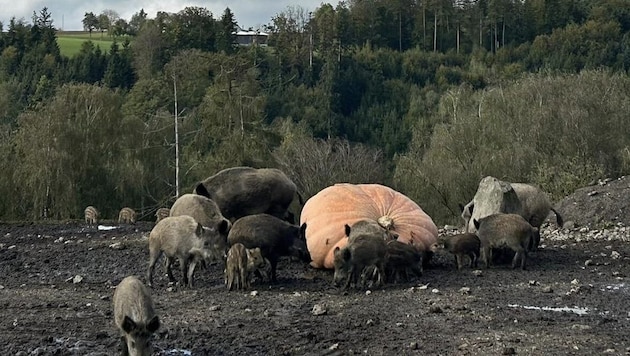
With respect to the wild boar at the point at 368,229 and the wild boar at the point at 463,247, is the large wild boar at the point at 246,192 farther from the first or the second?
the wild boar at the point at 463,247

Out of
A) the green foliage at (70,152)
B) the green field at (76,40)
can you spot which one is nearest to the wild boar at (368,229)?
the green foliage at (70,152)

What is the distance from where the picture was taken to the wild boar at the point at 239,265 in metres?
12.1

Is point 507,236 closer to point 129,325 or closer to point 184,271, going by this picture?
point 184,271

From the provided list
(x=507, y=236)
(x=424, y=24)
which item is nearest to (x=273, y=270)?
(x=507, y=236)

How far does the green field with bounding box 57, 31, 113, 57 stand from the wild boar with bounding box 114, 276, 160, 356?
65449 millimetres

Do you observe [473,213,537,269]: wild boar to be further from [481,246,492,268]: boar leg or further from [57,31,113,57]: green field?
[57,31,113,57]: green field

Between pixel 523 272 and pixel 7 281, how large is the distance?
25.6 ft

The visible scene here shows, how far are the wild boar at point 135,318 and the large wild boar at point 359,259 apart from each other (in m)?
4.06

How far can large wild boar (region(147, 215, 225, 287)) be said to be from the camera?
12906 mm

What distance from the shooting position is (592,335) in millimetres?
9359

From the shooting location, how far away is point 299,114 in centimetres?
6278

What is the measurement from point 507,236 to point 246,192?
5325 millimetres

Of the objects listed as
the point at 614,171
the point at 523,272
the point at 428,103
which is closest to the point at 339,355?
the point at 523,272

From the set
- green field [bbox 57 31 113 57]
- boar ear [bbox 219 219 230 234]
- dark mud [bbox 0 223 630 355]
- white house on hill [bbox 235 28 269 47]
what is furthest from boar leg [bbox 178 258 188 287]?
green field [bbox 57 31 113 57]
